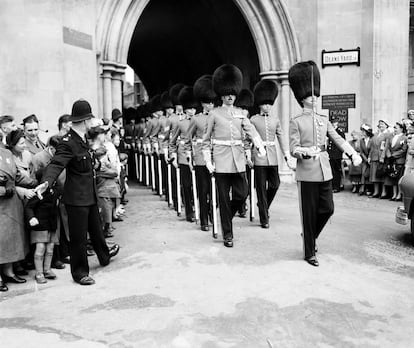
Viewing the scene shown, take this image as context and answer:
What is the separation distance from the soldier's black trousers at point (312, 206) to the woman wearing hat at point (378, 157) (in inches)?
232

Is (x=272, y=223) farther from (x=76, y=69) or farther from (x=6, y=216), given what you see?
(x=76, y=69)

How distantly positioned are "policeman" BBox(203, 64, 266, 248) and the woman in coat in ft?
17.2

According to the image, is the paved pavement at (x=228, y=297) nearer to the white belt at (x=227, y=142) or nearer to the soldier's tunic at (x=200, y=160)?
the soldier's tunic at (x=200, y=160)

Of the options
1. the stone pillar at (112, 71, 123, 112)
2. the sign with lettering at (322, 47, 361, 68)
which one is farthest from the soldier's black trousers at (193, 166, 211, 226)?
the sign with lettering at (322, 47, 361, 68)

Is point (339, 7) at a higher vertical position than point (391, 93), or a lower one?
higher

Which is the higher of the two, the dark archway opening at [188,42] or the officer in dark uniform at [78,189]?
the dark archway opening at [188,42]

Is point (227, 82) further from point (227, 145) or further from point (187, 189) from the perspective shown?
point (187, 189)

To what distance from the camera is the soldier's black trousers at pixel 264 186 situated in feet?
23.5

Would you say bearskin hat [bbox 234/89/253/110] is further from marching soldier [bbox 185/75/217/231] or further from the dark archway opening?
the dark archway opening

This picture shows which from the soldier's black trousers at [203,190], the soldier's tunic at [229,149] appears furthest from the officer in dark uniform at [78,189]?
the soldier's black trousers at [203,190]

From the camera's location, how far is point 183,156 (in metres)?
8.08

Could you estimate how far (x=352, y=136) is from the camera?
12547 millimetres

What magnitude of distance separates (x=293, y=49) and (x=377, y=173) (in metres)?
3.96

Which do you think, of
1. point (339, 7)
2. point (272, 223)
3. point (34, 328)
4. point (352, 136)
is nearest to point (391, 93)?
point (352, 136)
